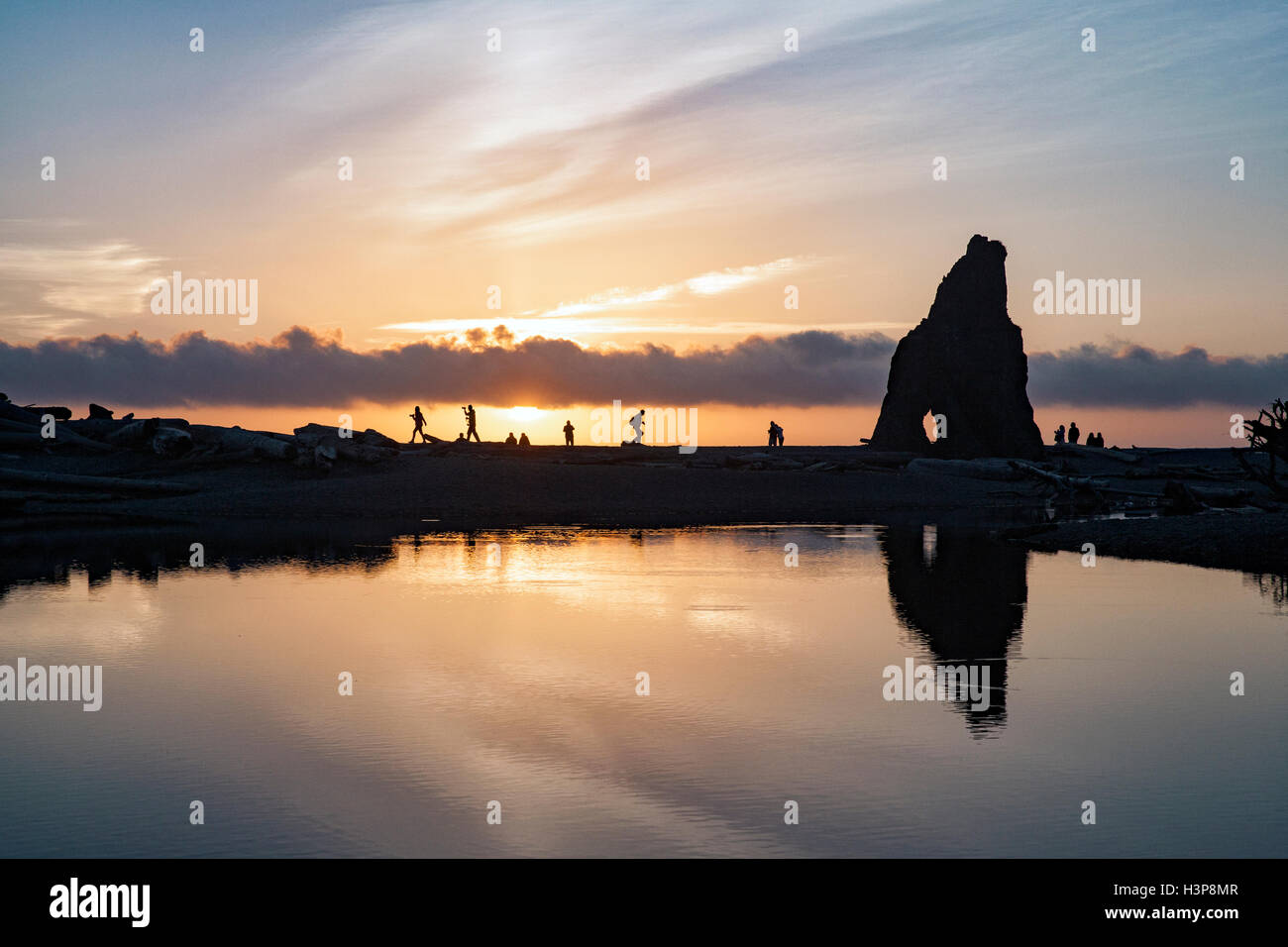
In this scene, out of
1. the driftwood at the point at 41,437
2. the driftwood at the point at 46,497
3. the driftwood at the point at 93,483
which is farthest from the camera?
the driftwood at the point at 41,437

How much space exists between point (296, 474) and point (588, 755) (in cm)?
3701

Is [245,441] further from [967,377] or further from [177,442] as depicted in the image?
[967,377]

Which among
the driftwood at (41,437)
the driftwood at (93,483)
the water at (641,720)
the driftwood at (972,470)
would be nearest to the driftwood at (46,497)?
the driftwood at (93,483)

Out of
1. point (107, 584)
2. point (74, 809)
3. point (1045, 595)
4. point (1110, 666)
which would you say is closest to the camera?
point (74, 809)

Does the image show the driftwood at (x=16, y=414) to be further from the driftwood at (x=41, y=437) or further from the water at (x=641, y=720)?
the water at (x=641, y=720)

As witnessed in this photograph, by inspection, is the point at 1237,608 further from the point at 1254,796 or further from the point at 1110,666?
the point at 1254,796

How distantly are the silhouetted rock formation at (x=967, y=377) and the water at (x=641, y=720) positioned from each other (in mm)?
55469

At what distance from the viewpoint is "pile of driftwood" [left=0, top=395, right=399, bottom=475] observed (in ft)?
148

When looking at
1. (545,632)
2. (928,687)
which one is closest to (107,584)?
(545,632)

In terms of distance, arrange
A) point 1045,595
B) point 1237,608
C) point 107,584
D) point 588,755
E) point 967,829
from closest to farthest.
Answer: point 967,829 < point 588,755 < point 1237,608 < point 1045,595 < point 107,584

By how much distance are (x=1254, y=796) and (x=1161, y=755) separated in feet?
3.94

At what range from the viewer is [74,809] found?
27.9 feet

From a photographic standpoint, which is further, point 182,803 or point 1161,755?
point 1161,755

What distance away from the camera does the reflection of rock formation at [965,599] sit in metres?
13.9
